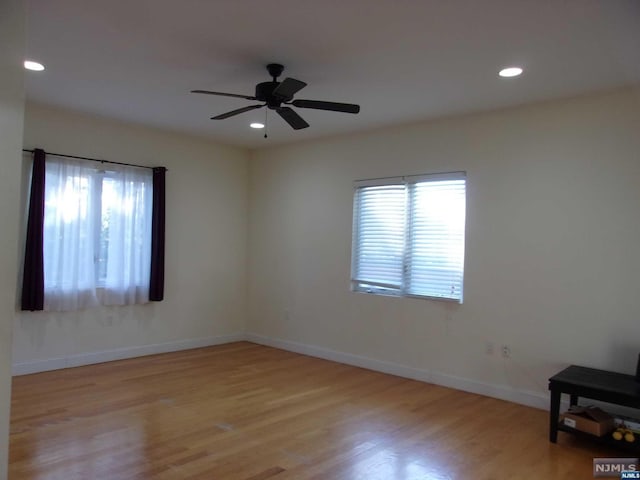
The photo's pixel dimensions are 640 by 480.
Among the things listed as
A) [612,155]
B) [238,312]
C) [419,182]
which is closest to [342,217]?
[419,182]

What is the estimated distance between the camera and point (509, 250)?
4473mm

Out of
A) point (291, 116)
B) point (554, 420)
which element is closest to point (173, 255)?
point (291, 116)

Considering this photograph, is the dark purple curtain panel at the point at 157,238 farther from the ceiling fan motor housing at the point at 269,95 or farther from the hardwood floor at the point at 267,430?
the ceiling fan motor housing at the point at 269,95

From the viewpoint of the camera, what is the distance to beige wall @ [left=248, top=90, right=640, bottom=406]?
3898mm

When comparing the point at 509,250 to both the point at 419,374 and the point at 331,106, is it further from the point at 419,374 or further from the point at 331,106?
the point at 331,106

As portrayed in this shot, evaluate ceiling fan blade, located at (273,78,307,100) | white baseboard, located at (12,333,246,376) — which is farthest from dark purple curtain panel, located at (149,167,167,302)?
ceiling fan blade, located at (273,78,307,100)

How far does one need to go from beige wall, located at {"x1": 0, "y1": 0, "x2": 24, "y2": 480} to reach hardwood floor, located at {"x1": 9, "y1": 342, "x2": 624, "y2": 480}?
2.36 ft

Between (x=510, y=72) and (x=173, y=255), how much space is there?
172 inches

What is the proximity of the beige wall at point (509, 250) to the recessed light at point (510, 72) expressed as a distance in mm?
854

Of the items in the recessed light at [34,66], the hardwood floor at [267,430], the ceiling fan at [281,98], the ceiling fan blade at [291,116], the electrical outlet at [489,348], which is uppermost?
the recessed light at [34,66]

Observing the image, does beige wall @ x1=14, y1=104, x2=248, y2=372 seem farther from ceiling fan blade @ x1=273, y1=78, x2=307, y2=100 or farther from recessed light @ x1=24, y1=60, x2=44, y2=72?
ceiling fan blade @ x1=273, y1=78, x2=307, y2=100

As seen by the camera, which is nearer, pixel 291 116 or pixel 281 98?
pixel 281 98

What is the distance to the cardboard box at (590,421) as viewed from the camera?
332 centimetres

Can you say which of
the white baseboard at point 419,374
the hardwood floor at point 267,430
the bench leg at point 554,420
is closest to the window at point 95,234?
the hardwood floor at point 267,430
